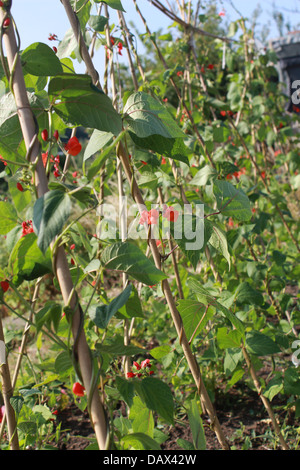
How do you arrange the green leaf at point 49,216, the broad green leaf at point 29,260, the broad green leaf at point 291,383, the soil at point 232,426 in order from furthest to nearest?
the soil at point 232,426 → the broad green leaf at point 291,383 → the broad green leaf at point 29,260 → the green leaf at point 49,216

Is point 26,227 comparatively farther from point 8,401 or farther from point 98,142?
point 8,401

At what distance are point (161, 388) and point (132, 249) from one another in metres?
0.22

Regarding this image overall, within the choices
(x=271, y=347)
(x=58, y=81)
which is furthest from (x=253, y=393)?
(x=58, y=81)

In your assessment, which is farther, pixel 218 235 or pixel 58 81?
pixel 218 235

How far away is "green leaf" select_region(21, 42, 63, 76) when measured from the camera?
2.19 ft

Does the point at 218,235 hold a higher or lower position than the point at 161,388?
higher

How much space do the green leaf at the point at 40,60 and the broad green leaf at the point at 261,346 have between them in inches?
37.0

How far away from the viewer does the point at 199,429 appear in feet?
2.24

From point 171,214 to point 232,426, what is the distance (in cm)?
130

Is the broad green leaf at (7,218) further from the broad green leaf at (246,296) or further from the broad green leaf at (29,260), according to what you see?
the broad green leaf at (246,296)

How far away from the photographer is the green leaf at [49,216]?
511mm

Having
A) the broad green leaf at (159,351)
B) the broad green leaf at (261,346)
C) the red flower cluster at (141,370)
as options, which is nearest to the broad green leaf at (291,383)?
the broad green leaf at (261,346)

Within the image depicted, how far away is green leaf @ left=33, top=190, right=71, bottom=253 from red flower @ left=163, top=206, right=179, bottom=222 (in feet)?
1.04

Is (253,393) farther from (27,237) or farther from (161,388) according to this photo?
(27,237)
